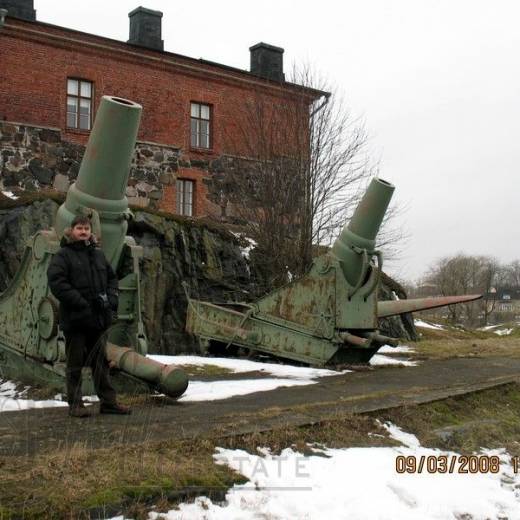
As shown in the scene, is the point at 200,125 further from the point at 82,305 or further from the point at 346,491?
the point at 346,491

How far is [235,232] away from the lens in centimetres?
1906

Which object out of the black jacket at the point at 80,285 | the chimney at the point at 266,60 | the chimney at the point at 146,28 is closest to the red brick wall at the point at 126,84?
the chimney at the point at 146,28

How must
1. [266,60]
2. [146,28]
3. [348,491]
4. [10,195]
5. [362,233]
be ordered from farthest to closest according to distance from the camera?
[266,60] < [146,28] < [10,195] < [362,233] < [348,491]

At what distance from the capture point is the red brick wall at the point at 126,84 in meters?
19.7

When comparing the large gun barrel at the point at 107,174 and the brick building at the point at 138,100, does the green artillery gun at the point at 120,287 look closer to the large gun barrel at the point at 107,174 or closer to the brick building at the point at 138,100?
the large gun barrel at the point at 107,174

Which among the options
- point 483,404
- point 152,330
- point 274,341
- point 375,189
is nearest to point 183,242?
point 152,330

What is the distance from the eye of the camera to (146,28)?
917 inches

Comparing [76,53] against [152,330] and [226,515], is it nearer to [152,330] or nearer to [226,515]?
[152,330]

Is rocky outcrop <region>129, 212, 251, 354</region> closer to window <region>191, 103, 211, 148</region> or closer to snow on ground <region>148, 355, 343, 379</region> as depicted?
snow on ground <region>148, 355, 343, 379</region>

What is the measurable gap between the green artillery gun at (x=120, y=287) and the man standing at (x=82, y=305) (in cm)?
38

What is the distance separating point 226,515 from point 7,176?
55.5 ft

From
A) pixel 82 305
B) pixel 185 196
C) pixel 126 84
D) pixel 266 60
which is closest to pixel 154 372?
pixel 82 305
